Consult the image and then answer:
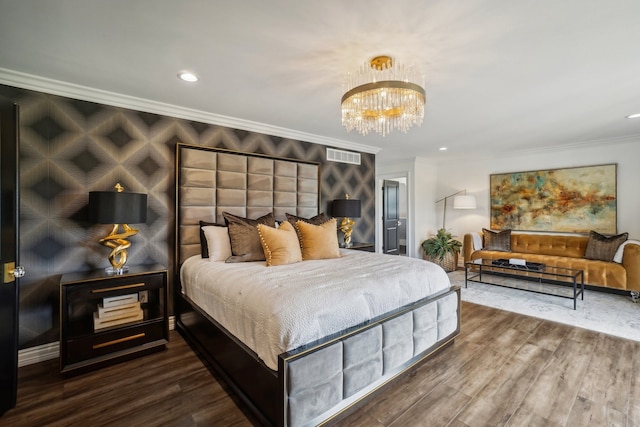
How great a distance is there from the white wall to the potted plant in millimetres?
442

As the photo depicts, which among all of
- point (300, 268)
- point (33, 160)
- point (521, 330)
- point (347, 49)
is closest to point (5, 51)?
point (33, 160)

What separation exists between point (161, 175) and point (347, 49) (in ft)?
7.66

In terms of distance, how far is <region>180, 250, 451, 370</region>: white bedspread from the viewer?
62.7 inches

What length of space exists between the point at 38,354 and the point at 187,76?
8.95ft

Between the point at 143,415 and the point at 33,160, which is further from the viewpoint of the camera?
the point at 33,160

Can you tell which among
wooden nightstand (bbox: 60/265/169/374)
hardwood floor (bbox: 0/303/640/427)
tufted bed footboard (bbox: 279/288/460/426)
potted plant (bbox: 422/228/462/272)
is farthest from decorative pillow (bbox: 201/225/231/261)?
potted plant (bbox: 422/228/462/272)

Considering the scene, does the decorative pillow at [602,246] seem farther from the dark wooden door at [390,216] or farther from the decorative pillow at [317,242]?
the decorative pillow at [317,242]

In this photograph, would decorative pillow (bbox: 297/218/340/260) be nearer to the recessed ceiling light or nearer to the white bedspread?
the white bedspread

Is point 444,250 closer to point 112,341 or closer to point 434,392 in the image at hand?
point 434,392

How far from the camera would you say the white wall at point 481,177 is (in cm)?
453

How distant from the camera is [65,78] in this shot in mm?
2414

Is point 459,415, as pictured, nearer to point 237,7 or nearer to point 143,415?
point 143,415

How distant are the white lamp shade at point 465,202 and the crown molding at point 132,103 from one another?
3526mm

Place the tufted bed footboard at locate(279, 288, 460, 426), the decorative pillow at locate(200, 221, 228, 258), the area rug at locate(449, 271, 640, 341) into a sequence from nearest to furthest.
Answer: the tufted bed footboard at locate(279, 288, 460, 426) < the decorative pillow at locate(200, 221, 228, 258) < the area rug at locate(449, 271, 640, 341)
